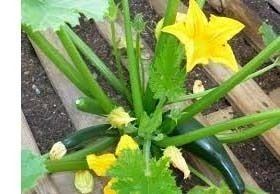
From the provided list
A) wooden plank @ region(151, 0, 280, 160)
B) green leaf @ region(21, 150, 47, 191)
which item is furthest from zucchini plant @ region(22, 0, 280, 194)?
green leaf @ region(21, 150, 47, 191)

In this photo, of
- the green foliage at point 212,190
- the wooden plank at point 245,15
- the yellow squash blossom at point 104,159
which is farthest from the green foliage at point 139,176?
the wooden plank at point 245,15

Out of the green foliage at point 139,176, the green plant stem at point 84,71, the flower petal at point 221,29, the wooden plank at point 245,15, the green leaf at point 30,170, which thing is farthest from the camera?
the wooden plank at point 245,15

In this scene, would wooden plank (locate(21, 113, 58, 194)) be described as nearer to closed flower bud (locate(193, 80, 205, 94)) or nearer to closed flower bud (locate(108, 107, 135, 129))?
closed flower bud (locate(108, 107, 135, 129))

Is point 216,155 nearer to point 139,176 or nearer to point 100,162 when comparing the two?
point 100,162

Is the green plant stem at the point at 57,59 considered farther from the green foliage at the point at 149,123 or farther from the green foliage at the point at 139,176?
the green foliage at the point at 139,176

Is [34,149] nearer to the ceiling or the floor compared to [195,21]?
nearer to the floor

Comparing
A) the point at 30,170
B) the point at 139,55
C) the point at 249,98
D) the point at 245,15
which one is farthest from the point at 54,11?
the point at 245,15
